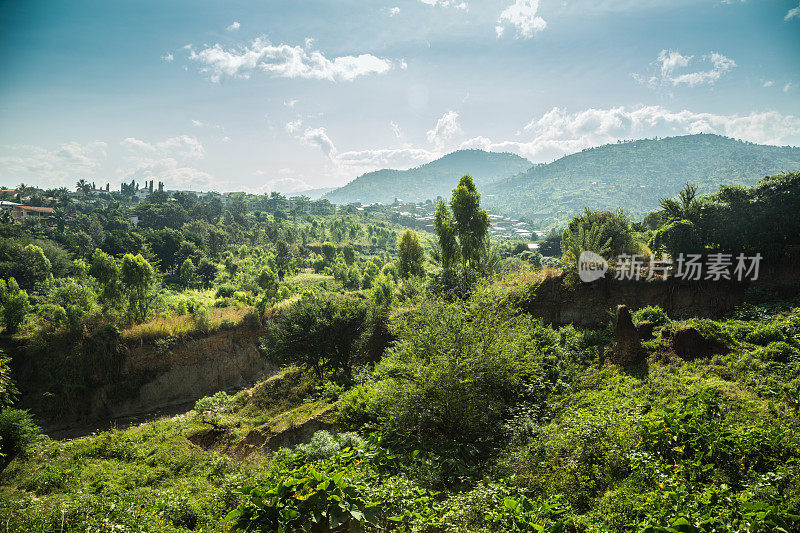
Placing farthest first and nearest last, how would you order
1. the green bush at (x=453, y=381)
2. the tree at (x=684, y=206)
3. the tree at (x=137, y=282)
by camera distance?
the tree at (x=137, y=282) < the tree at (x=684, y=206) < the green bush at (x=453, y=381)

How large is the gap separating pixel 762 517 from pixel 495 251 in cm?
2128

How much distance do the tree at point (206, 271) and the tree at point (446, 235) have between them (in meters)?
33.5

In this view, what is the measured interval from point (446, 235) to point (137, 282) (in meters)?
22.6

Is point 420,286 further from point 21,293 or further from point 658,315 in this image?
point 21,293

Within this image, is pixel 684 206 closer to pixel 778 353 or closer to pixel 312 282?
pixel 778 353

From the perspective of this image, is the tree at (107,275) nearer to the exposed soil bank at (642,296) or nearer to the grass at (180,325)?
the grass at (180,325)

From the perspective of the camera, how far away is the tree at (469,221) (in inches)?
898

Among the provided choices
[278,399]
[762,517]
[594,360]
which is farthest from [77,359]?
[762,517]

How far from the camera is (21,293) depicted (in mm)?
23266

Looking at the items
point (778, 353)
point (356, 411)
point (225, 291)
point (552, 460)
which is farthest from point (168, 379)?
point (778, 353)

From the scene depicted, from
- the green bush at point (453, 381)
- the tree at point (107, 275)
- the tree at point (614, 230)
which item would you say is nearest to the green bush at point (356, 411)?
the green bush at point (453, 381)

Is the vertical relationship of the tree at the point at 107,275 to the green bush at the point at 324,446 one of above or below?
above

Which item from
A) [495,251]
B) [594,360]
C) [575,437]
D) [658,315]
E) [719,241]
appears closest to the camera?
[575,437]

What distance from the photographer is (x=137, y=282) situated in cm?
2528
